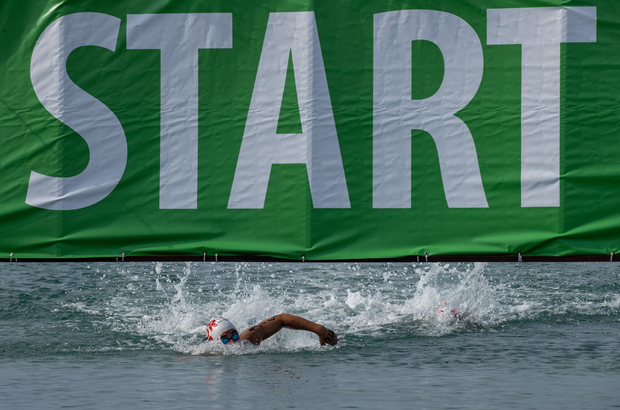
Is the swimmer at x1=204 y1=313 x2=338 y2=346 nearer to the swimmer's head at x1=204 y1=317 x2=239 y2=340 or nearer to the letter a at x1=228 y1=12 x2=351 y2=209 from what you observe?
the swimmer's head at x1=204 y1=317 x2=239 y2=340

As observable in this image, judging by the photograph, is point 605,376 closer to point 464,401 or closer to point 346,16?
point 464,401

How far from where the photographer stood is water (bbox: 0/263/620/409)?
31.6ft

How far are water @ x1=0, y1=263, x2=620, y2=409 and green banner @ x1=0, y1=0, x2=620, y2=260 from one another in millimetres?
1671

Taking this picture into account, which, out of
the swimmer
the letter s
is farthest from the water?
the letter s

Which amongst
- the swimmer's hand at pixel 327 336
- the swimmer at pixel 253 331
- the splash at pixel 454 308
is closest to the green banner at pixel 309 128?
the swimmer's hand at pixel 327 336

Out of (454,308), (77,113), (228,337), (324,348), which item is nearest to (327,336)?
(324,348)

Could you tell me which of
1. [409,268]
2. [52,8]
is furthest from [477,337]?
[409,268]

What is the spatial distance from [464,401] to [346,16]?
5448mm

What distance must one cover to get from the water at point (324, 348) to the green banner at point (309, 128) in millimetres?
1671

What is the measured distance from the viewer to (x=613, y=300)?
1847 centimetres

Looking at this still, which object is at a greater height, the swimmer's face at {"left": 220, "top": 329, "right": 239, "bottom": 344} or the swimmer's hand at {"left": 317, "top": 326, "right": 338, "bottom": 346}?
the swimmer's hand at {"left": 317, "top": 326, "right": 338, "bottom": 346}

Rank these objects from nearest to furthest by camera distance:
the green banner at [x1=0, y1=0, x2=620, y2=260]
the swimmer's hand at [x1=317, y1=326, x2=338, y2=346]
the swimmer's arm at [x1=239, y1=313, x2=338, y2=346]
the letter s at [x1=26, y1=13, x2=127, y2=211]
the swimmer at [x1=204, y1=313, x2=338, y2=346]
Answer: the green banner at [x1=0, y1=0, x2=620, y2=260] → the letter s at [x1=26, y1=13, x2=127, y2=211] → the swimmer's hand at [x1=317, y1=326, x2=338, y2=346] → the swimmer's arm at [x1=239, y1=313, x2=338, y2=346] → the swimmer at [x1=204, y1=313, x2=338, y2=346]

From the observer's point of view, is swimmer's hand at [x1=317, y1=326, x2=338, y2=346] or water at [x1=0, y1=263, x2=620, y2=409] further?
swimmer's hand at [x1=317, y1=326, x2=338, y2=346]

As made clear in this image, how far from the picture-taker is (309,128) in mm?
11211
